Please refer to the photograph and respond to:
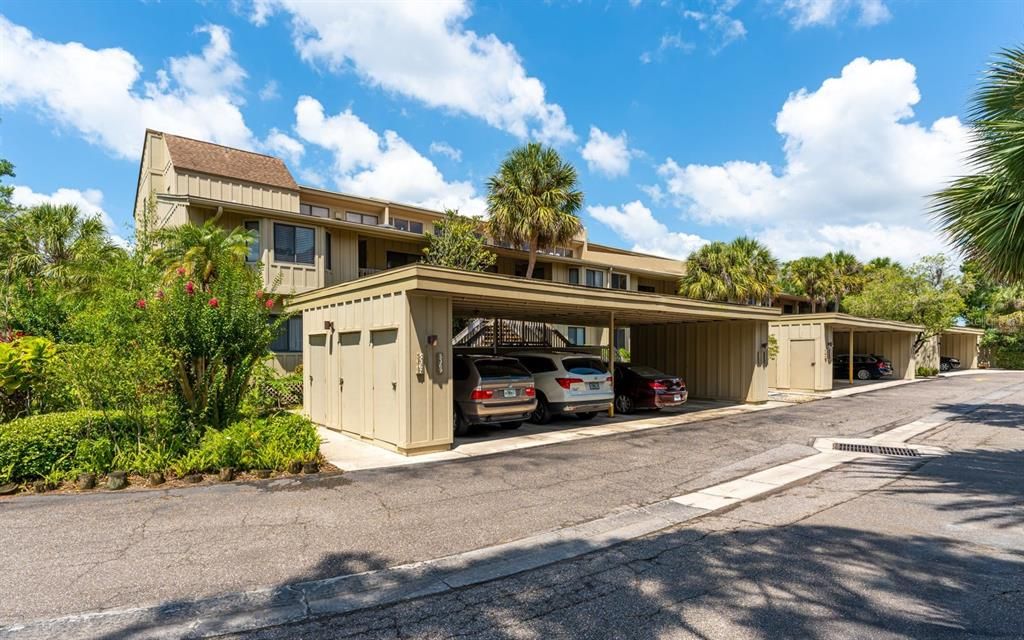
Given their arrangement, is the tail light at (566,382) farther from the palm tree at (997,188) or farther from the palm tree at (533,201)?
the palm tree at (533,201)

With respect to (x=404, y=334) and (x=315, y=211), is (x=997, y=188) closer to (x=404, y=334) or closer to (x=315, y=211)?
(x=404, y=334)

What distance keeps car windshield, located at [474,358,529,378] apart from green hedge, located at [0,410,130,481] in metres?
6.25

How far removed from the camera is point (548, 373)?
519 inches

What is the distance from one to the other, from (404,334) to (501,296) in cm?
216

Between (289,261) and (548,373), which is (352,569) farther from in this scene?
(289,261)

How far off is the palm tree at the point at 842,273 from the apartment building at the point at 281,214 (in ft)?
85.8

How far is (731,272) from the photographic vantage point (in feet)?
98.7

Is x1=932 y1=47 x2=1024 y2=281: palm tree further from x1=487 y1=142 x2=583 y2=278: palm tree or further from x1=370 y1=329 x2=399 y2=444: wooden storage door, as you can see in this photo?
x1=487 y1=142 x2=583 y2=278: palm tree

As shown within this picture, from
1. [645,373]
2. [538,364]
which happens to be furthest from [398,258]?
[645,373]

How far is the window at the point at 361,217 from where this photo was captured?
24641 mm

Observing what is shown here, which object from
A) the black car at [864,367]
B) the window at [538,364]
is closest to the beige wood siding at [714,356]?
the window at [538,364]

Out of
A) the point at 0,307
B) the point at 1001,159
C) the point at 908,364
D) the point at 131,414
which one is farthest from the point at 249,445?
the point at 908,364

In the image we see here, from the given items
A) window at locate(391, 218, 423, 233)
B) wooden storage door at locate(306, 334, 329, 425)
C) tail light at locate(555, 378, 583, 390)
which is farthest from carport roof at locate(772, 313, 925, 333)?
Answer: window at locate(391, 218, 423, 233)

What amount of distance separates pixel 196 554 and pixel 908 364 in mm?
35775
